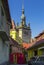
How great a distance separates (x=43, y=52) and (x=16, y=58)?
663cm

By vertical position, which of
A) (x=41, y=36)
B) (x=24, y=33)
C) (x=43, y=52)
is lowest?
(x=43, y=52)

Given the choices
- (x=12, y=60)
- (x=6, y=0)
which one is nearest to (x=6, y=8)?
(x=6, y=0)

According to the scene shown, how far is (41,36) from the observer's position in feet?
193

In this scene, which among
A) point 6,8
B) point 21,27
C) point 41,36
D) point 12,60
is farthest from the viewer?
point 21,27

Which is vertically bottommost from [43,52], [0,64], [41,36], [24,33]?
[0,64]

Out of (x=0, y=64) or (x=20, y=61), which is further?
(x=20, y=61)

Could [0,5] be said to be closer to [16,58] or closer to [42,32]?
[16,58]

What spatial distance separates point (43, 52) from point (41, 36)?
1100 cm

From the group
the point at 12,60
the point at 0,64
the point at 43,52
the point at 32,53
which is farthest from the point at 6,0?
the point at 32,53

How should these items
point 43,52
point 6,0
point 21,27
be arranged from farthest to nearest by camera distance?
point 21,27
point 43,52
point 6,0

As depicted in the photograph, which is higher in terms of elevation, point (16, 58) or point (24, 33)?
point (24, 33)

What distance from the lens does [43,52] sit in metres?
48.2

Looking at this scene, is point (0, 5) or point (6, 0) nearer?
point (0, 5)

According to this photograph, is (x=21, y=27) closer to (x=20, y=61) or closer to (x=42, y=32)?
(x=42, y=32)
